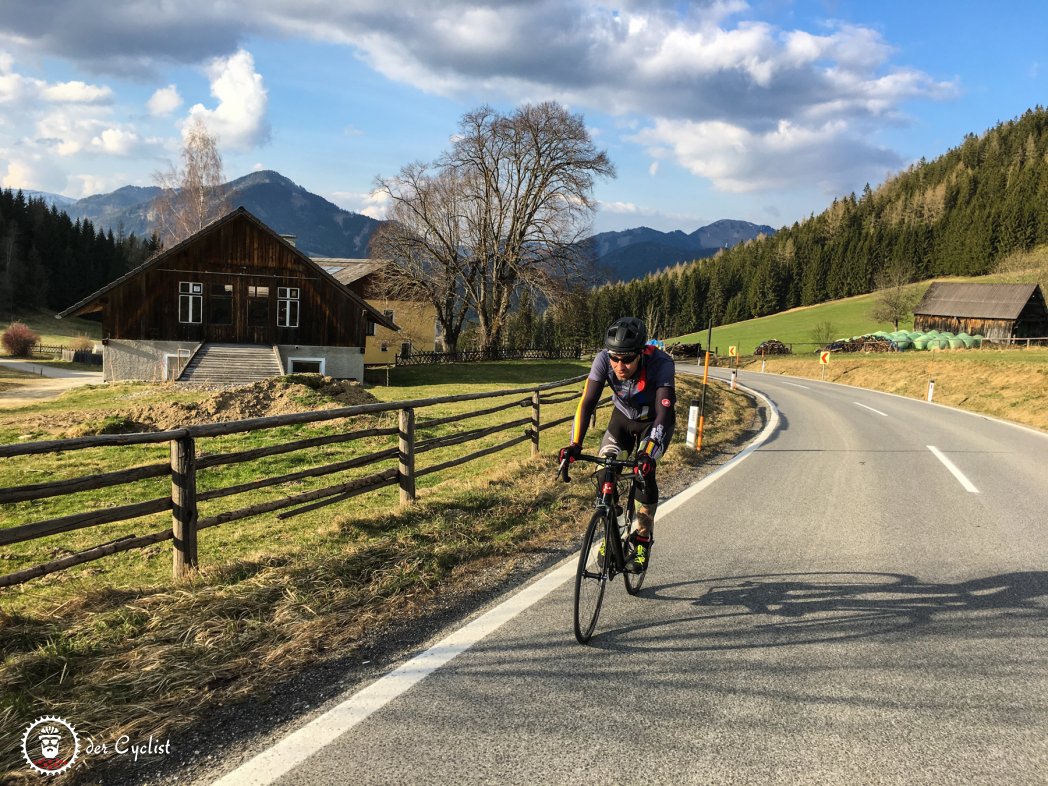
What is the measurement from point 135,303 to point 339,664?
3235cm

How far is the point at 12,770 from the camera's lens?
249 cm

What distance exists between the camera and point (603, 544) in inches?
166

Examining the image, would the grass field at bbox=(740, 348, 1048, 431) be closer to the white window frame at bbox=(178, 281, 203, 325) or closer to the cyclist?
the cyclist

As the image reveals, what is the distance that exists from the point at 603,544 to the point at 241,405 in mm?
14831

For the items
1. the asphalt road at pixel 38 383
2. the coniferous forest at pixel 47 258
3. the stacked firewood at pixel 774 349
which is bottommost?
the asphalt road at pixel 38 383

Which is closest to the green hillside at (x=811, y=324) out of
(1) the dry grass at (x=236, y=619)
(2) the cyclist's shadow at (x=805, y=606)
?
(2) the cyclist's shadow at (x=805, y=606)

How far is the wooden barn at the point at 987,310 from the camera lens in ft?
227

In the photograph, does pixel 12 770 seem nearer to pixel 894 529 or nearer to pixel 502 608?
pixel 502 608

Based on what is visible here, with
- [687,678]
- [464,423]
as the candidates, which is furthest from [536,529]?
[464,423]

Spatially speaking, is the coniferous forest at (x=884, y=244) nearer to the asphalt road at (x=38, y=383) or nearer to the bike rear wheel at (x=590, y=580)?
the asphalt road at (x=38, y=383)

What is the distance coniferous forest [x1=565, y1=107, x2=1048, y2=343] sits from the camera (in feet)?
326

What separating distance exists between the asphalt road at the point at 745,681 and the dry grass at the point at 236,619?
23.0 inches

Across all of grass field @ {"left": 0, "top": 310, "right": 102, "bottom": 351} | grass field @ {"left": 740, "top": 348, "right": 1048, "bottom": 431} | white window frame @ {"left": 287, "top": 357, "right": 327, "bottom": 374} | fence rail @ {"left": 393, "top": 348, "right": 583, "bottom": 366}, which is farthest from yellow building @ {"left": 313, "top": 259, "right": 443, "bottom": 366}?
grass field @ {"left": 0, "top": 310, "right": 102, "bottom": 351}

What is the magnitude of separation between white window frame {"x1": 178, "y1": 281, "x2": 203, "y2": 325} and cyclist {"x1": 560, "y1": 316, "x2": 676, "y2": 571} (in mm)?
31139
